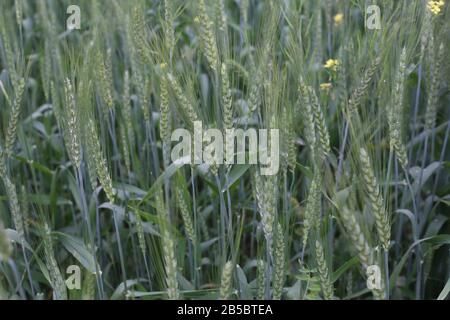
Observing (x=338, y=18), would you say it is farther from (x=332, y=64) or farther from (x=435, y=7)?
(x=435, y=7)

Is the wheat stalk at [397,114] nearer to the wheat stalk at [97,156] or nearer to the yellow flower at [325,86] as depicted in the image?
the yellow flower at [325,86]

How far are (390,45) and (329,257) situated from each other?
1.59 feet

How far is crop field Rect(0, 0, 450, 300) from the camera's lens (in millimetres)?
1270

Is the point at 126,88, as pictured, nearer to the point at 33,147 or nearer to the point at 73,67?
the point at 73,67

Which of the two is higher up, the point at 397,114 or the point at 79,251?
the point at 397,114

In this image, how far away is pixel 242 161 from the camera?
1.50m

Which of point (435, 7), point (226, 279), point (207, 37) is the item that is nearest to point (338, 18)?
point (435, 7)

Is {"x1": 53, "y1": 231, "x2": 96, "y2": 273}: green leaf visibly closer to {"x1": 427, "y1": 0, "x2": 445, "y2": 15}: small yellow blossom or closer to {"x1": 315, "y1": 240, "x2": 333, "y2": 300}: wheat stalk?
{"x1": 315, "y1": 240, "x2": 333, "y2": 300}: wheat stalk

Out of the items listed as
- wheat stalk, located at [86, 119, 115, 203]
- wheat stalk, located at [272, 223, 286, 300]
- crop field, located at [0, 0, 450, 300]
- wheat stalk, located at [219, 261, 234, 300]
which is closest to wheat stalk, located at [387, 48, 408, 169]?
crop field, located at [0, 0, 450, 300]

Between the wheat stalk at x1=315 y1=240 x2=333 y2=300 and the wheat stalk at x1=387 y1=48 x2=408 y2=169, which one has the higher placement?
the wheat stalk at x1=387 y1=48 x2=408 y2=169

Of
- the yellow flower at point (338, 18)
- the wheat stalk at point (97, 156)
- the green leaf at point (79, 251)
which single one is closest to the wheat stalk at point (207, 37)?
the wheat stalk at point (97, 156)
